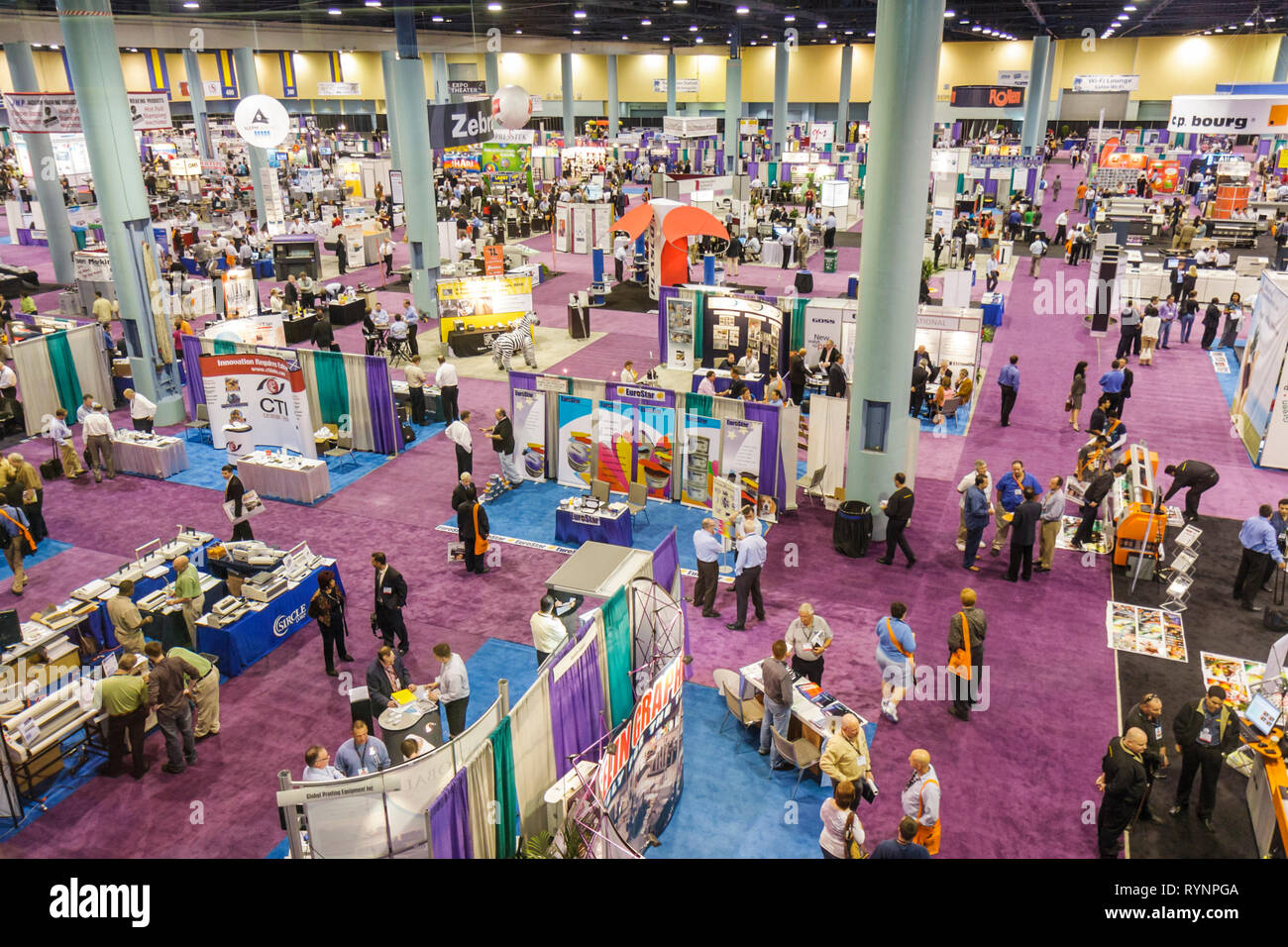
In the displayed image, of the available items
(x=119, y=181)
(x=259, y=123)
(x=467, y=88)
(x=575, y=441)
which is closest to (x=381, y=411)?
(x=575, y=441)

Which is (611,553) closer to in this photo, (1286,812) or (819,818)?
(819,818)

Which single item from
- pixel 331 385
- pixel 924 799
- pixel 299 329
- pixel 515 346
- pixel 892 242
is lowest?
pixel 924 799

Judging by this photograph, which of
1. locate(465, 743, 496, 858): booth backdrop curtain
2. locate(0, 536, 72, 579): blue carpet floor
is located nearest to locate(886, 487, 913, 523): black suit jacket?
locate(465, 743, 496, 858): booth backdrop curtain

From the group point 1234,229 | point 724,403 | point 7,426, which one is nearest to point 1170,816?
point 724,403

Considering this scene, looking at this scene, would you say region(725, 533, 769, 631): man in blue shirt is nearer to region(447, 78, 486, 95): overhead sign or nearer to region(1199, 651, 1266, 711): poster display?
region(1199, 651, 1266, 711): poster display

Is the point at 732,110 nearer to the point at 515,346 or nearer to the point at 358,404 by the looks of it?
the point at 515,346

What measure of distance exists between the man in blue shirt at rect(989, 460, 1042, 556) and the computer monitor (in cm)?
1161

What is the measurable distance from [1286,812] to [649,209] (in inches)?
784

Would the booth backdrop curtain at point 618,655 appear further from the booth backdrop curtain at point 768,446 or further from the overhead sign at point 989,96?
the overhead sign at point 989,96

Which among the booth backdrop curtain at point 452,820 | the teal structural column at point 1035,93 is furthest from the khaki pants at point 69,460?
the teal structural column at point 1035,93

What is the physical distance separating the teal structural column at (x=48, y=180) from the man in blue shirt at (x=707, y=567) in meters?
23.7

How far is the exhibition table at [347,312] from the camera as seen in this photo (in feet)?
79.4

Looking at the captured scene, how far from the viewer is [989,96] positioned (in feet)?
141

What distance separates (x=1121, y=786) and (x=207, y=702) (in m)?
8.19
